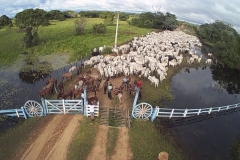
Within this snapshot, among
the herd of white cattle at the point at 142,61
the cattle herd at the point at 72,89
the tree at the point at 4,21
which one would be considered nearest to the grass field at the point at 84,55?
the herd of white cattle at the point at 142,61

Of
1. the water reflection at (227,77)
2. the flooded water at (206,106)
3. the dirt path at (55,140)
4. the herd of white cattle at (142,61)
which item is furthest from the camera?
the water reflection at (227,77)

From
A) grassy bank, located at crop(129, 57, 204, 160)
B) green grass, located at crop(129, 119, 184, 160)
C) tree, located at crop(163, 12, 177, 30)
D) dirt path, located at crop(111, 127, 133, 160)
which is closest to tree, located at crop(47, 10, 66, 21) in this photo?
tree, located at crop(163, 12, 177, 30)

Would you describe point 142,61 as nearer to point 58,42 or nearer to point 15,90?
point 15,90

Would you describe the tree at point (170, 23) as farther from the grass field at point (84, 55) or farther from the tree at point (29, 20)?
the tree at point (29, 20)

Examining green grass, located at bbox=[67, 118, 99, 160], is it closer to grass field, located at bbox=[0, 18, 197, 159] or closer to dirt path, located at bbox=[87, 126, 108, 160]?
grass field, located at bbox=[0, 18, 197, 159]

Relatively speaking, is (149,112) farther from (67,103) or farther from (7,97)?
(7,97)
